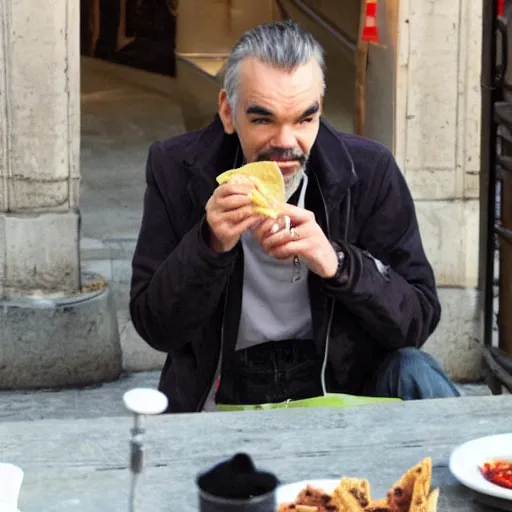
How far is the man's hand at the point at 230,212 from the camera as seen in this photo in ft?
8.95

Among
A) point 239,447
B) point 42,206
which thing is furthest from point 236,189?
point 42,206

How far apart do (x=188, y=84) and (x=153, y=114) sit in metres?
1.42

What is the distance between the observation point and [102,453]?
229 cm

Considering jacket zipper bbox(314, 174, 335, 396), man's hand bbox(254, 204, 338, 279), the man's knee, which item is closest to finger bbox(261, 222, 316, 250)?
man's hand bbox(254, 204, 338, 279)

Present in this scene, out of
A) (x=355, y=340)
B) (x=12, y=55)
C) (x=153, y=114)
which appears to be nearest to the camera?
(x=355, y=340)

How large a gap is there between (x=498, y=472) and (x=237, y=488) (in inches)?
24.3

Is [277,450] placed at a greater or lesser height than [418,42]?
lesser

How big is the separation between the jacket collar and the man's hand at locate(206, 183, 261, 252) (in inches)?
14.1

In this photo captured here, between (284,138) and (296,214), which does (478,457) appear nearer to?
(296,214)

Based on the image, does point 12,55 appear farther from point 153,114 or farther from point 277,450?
point 153,114

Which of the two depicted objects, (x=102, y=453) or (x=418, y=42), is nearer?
(x=102, y=453)

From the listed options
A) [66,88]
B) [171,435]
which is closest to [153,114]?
[66,88]

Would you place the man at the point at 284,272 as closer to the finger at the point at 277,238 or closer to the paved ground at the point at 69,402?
the finger at the point at 277,238

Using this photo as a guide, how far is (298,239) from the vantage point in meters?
2.78
